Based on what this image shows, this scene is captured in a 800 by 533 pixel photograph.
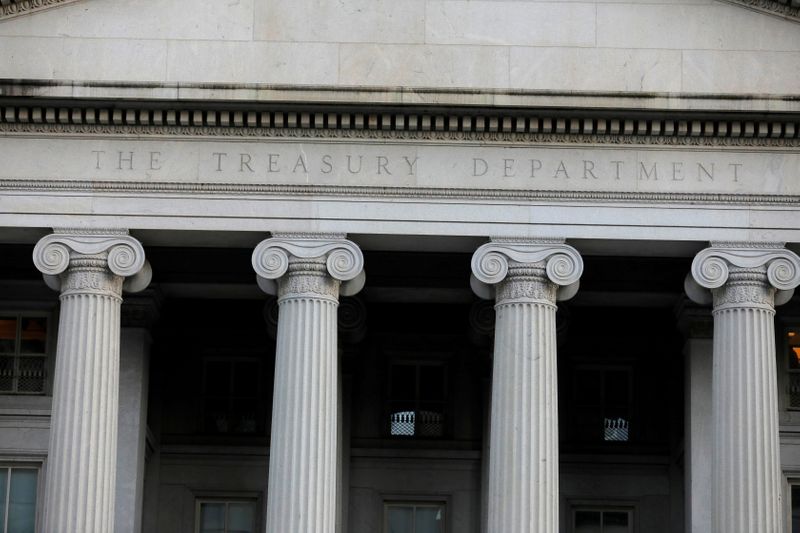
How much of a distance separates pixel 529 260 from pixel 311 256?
415 cm

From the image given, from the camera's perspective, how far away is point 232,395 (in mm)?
51500

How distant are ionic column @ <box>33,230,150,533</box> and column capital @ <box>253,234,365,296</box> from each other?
7.89 ft

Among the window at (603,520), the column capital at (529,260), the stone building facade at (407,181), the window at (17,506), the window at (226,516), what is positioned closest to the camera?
the stone building facade at (407,181)

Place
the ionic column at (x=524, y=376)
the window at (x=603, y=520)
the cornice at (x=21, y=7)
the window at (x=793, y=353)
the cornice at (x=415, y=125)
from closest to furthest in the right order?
the ionic column at (x=524, y=376) → the cornice at (x=415, y=125) → the cornice at (x=21, y=7) → the window at (x=793, y=353) → the window at (x=603, y=520)

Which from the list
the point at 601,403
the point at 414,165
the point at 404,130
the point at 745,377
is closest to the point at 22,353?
the point at 414,165

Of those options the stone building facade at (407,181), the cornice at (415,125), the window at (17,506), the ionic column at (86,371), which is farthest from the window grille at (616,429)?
the window at (17,506)

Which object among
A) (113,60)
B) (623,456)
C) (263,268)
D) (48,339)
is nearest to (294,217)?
(263,268)

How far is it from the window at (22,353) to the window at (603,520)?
1206 centimetres

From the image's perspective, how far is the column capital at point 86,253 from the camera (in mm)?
43812

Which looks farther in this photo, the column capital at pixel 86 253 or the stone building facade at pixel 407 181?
the column capital at pixel 86 253

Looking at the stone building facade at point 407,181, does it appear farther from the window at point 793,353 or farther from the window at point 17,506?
the window at point 793,353

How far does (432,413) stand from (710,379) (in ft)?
22.9

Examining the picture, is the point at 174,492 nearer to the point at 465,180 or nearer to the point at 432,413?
the point at 432,413

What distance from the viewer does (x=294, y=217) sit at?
4409cm
